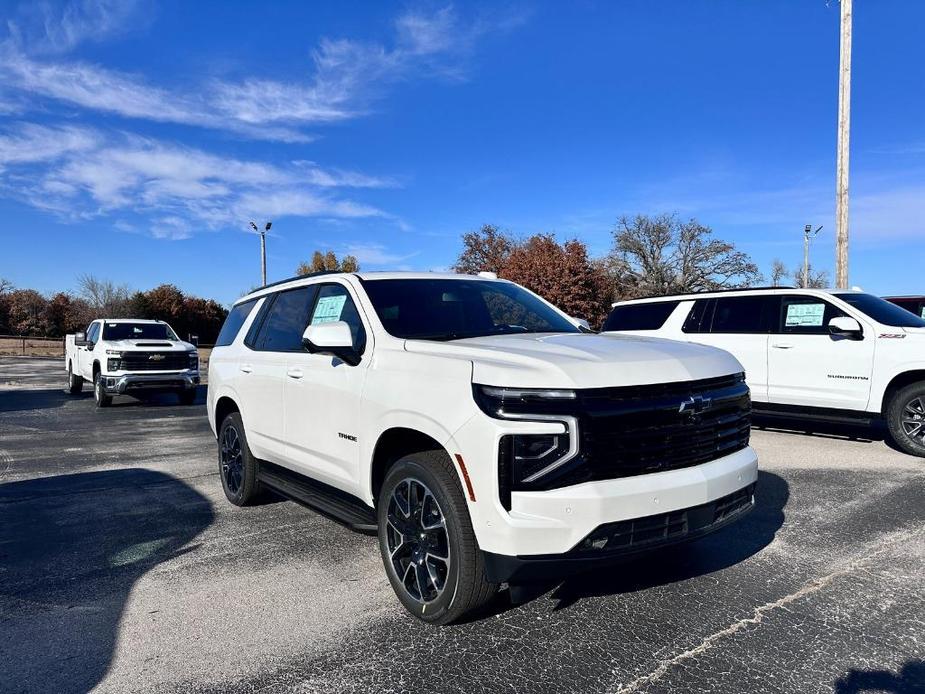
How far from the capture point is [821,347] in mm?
8250

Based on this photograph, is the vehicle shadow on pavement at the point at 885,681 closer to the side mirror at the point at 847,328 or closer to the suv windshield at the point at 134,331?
the side mirror at the point at 847,328

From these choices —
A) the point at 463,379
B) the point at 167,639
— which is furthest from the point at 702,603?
the point at 167,639

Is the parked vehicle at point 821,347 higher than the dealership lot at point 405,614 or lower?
higher

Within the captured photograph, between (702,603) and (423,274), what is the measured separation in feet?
9.24

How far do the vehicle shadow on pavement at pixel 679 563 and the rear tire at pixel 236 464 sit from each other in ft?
9.37

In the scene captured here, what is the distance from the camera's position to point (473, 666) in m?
2.94

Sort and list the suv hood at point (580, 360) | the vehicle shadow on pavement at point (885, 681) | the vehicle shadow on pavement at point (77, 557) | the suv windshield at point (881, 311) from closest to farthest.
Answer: the vehicle shadow on pavement at point (885, 681), the suv hood at point (580, 360), the vehicle shadow on pavement at point (77, 557), the suv windshield at point (881, 311)

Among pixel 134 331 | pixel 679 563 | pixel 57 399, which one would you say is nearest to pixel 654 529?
pixel 679 563

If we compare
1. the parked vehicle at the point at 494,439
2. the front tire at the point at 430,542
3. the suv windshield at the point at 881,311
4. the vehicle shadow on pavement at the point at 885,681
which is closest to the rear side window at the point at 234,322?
the parked vehicle at the point at 494,439

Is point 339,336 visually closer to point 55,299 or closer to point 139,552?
point 139,552

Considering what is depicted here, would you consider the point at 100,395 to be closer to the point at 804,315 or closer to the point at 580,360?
the point at 804,315

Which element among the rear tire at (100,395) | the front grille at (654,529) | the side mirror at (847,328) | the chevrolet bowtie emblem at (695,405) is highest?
the side mirror at (847,328)

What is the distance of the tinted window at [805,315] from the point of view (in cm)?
831

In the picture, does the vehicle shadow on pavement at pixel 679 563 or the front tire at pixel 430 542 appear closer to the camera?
the front tire at pixel 430 542
